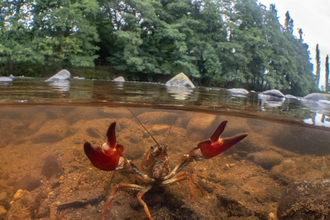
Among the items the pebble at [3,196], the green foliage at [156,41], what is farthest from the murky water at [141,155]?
the green foliage at [156,41]

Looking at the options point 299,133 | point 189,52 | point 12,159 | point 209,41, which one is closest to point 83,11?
point 189,52

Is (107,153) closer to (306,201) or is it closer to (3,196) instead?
(3,196)

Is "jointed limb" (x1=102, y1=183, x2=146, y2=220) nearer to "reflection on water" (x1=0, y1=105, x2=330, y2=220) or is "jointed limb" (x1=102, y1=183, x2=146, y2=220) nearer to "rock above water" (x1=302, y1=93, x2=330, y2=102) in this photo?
"reflection on water" (x1=0, y1=105, x2=330, y2=220)

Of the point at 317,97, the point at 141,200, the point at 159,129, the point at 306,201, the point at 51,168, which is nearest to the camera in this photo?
the point at 306,201

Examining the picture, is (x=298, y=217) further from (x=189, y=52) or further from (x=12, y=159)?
(x=189, y=52)

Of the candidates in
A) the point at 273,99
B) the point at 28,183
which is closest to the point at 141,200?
the point at 28,183
